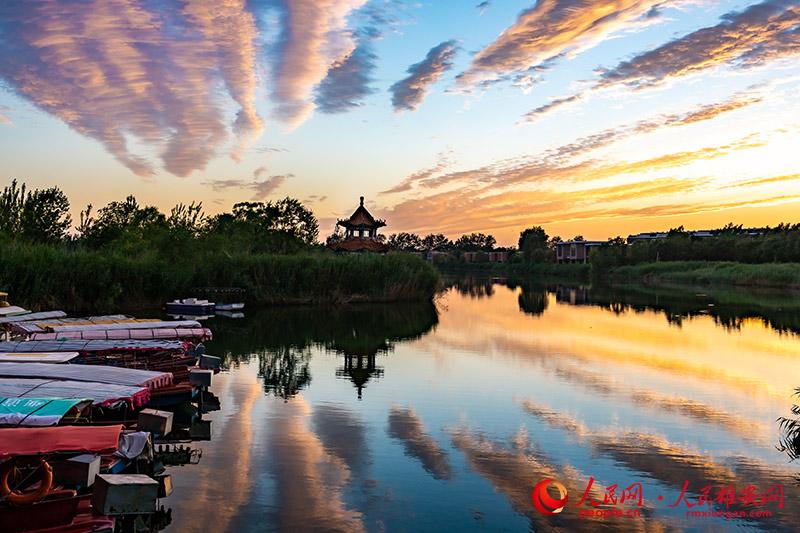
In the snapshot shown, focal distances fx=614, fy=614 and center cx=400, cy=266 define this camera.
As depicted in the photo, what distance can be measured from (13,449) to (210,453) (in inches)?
166

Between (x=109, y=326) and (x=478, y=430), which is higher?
(x=109, y=326)

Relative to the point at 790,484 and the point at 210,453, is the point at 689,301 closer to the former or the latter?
the point at 790,484

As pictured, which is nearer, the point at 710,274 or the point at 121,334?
the point at 121,334

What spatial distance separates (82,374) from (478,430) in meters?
8.14

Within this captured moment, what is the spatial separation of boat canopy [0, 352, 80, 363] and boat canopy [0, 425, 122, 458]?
6.09m

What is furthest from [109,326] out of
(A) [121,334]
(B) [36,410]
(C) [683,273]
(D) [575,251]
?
(D) [575,251]

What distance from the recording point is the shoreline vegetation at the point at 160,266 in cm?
3378

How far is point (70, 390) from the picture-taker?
35.2 ft

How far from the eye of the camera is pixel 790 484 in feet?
33.3

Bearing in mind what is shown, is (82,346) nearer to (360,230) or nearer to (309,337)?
(309,337)

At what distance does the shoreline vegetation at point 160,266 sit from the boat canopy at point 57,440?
27.0m

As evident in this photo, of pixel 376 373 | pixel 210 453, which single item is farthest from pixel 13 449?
pixel 376 373

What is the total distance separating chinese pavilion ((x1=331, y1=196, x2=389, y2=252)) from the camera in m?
58.5

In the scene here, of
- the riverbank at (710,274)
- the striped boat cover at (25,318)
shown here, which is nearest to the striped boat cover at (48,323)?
the striped boat cover at (25,318)
